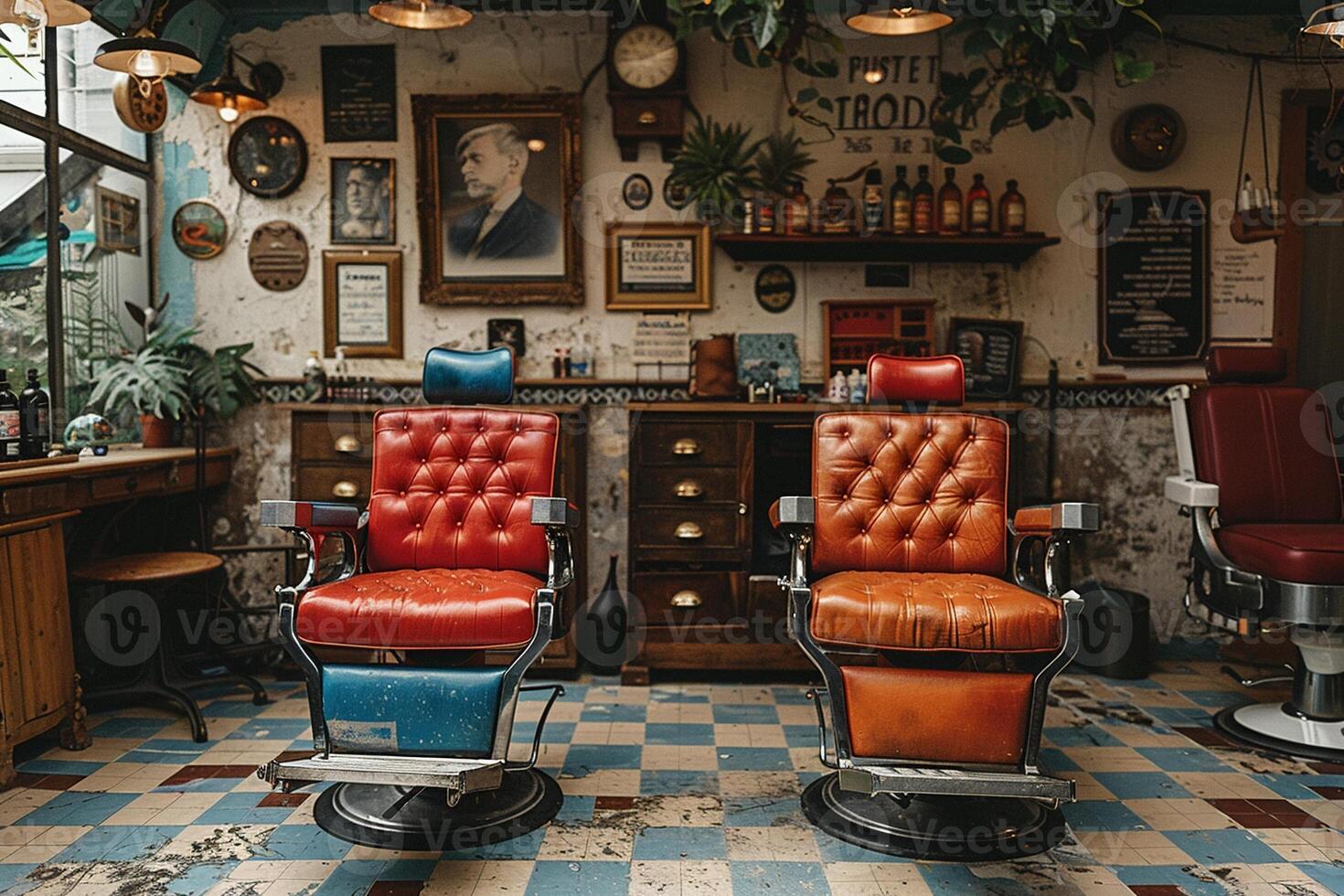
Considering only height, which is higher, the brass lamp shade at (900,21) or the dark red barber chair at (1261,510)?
the brass lamp shade at (900,21)

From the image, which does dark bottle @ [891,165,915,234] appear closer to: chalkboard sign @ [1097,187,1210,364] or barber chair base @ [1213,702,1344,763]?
chalkboard sign @ [1097,187,1210,364]

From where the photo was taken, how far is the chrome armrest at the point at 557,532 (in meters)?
2.87

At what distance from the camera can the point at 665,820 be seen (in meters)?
2.88

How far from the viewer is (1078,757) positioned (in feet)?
11.2

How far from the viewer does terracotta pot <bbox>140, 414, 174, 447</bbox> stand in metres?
4.41

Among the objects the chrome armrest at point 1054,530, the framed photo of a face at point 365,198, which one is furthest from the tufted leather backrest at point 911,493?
the framed photo of a face at point 365,198

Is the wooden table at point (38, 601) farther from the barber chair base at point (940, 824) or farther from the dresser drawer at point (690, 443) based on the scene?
the barber chair base at point (940, 824)

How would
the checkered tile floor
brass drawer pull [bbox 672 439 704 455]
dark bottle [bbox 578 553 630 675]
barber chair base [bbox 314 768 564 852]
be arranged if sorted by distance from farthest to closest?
dark bottle [bbox 578 553 630 675] → brass drawer pull [bbox 672 439 704 455] → barber chair base [bbox 314 768 564 852] → the checkered tile floor

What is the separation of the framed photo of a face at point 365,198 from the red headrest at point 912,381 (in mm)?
2671

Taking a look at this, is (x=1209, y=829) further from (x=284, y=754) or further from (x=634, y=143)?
(x=634, y=143)

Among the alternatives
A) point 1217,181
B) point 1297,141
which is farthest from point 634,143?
point 1297,141

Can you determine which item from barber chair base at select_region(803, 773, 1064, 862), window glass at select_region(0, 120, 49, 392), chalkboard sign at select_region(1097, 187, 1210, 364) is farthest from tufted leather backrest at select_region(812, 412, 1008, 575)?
window glass at select_region(0, 120, 49, 392)

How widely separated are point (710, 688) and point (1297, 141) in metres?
3.80

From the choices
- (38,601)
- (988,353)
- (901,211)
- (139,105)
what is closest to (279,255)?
(139,105)
